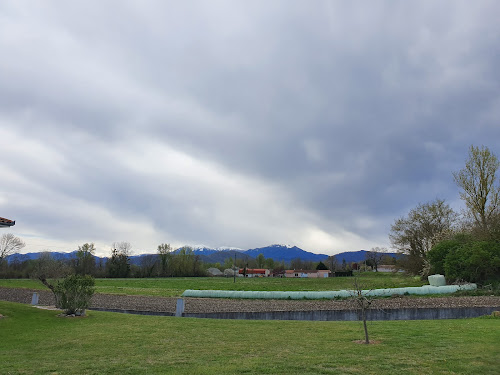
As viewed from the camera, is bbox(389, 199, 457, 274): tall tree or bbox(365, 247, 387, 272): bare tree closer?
bbox(389, 199, 457, 274): tall tree

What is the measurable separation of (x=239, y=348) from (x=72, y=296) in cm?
1132

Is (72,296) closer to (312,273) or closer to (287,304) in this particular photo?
(287,304)

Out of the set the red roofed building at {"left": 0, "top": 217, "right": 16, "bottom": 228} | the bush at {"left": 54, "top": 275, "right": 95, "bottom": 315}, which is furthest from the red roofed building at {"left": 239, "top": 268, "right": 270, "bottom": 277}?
the red roofed building at {"left": 0, "top": 217, "right": 16, "bottom": 228}

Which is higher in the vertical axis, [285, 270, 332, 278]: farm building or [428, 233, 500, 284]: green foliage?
[428, 233, 500, 284]: green foliage

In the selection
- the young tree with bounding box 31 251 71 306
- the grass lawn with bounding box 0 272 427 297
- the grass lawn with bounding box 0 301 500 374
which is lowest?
the grass lawn with bounding box 0 272 427 297

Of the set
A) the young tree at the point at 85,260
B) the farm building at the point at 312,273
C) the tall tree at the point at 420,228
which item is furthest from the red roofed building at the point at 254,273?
the tall tree at the point at 420,228

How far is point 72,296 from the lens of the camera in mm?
17594

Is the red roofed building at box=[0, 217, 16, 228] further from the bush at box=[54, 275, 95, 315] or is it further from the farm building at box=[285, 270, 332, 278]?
the farm building at box=[285, 270, 332, 278]

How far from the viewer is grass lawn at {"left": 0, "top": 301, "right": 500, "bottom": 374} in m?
7.77

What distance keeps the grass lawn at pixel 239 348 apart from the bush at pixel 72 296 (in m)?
1.84

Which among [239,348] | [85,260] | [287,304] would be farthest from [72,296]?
[85,260]

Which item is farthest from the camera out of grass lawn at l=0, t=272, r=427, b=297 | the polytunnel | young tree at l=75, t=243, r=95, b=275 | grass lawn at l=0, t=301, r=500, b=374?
young tree at l=75, t=243, r=95, b=275

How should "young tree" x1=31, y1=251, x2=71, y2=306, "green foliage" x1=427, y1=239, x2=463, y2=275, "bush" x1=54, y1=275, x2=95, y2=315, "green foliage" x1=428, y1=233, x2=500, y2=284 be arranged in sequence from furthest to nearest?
"green foliage" x1=427, y1=239, x2=463, y2=275
"green foliage" x1=428, y1=233, x2=500, y2=284
"young tree" x1=31, y1=251, x2=71, y2=306
"bush" x1=54, y1=275, x2=95, y2=315

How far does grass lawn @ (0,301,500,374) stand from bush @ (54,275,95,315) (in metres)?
1.84
